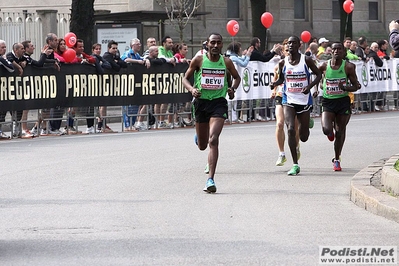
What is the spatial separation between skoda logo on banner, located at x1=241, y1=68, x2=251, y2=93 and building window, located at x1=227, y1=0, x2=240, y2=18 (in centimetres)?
2317

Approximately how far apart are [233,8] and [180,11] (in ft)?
25.9

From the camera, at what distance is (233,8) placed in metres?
49.1

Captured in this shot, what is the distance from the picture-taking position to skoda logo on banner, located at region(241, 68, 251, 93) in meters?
25.7

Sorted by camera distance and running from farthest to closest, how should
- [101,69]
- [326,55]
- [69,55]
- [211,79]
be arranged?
[326,55], [101,69], [69,55], [211,79]

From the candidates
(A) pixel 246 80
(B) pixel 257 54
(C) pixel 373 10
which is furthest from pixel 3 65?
(C) pixel 373 10

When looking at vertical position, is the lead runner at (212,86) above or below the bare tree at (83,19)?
below

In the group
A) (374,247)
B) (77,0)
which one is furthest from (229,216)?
(77,0)

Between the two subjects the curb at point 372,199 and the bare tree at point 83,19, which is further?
the bare tree at point 83,19

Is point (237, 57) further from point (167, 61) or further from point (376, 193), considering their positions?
point (376, 193)

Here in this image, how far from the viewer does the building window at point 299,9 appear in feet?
170

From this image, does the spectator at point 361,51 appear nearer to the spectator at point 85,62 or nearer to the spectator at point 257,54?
the spectator at point 257,54

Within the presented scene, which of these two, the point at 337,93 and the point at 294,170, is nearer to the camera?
the point at 294,170

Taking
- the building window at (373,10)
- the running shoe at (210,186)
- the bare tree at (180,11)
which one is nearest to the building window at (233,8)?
the bare tree at (180,11)

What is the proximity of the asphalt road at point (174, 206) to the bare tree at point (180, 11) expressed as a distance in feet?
72.1
